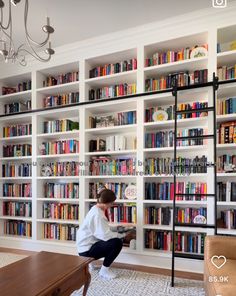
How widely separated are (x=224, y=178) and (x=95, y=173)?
169 centimetres

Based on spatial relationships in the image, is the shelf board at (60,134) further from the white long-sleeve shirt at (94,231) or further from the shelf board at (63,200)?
the white long-sleeve shirt at (94,231)

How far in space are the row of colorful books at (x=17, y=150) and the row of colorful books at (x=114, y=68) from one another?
1573 mm

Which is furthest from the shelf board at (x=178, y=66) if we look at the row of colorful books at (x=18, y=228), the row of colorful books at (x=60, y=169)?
the row of colorful books at (x=18, y=228)

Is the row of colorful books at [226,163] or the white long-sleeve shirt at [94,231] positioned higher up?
the row of colorful books at [226,163]

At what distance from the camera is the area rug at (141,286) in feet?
7.60

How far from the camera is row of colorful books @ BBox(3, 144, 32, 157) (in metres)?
3.99

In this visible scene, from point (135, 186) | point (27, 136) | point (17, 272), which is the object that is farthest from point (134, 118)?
point (17, 272)

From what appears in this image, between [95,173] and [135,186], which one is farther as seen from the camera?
[95,173]

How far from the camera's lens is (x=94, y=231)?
8.77ft

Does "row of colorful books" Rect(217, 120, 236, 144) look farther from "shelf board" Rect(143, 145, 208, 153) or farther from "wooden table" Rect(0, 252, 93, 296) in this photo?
"wooden table" Rect(0, 252, 93, 296)

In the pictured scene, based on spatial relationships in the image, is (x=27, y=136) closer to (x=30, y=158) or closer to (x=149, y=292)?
(x=30, y=158)

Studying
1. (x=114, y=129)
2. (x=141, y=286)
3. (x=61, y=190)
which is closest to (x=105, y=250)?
(x=141, y=286)

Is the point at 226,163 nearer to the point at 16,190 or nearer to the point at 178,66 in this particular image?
the point at 178,66

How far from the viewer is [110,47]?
334 cm
